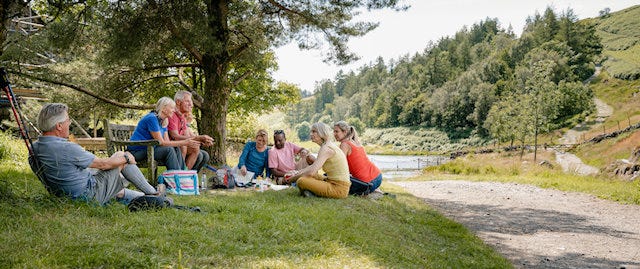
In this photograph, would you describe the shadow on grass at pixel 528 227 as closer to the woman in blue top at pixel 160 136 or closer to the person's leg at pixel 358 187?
the person's leg at pixel 358 187

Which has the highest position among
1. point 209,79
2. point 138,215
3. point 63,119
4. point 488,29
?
point 488,29

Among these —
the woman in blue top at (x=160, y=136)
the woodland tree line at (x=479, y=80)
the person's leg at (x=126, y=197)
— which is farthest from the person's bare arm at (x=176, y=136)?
the woodland tree line at (x=479, y=80)

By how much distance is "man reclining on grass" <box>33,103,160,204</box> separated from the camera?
4418mm

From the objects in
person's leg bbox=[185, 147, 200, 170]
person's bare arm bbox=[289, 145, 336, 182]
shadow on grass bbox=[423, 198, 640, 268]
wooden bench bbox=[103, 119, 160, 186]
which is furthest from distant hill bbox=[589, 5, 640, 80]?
wooden bench bbox=[103, 119, 160, 186]

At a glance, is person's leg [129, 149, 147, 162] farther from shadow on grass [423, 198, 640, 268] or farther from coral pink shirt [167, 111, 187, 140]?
shadow on grass [423, 198, 640, 268]

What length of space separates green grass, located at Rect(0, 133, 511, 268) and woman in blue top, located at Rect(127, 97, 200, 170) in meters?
1.06

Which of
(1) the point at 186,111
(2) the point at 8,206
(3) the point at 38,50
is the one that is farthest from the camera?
(3) the point at 38,50

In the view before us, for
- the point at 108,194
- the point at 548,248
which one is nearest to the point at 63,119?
the point at 108,194

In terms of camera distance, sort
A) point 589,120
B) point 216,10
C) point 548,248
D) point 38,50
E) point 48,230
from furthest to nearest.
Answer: point 589,120, point 216,10, point 38,50, point 548,248, point 48,230

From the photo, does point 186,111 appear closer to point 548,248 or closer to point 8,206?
point 8,206

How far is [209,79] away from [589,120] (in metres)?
85.3

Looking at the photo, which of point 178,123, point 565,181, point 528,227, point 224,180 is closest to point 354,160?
point 224,180

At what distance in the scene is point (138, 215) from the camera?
436 cm

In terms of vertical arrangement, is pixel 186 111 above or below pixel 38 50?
below
